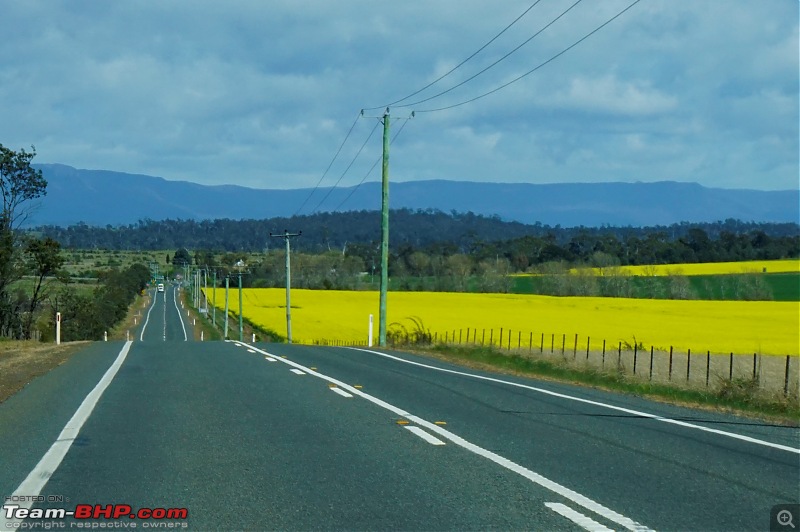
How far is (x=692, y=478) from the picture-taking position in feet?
25.5

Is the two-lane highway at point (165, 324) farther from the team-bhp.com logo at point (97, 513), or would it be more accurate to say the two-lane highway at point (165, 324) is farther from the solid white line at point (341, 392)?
the team-bhp.com logo at point (97, 513)

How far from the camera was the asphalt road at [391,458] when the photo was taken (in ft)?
21.4

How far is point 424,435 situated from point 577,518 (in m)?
3.68

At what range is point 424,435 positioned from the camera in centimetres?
987

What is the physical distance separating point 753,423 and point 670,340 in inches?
1553

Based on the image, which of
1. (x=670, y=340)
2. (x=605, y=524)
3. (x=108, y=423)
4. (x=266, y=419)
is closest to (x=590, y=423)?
(x=266, y=419)

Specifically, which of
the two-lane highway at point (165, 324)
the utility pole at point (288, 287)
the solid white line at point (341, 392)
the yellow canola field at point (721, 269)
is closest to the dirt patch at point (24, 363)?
the solid white line at point (341, 392)

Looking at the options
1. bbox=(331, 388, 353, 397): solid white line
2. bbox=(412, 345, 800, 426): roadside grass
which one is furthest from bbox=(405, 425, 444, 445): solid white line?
bbox=(412, 345, 800, 426): roadside grass

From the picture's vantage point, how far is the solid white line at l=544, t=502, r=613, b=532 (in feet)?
19.9

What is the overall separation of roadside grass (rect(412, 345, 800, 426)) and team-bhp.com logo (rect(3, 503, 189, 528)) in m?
8.88

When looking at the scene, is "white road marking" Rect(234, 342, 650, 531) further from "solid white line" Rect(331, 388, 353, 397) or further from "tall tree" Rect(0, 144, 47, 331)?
"tall tree" Rect(0, 144, 47, 331)

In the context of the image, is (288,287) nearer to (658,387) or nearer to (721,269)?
(658,387)

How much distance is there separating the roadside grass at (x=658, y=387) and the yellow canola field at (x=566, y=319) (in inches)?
609

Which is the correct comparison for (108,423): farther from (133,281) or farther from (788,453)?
(133,281)
